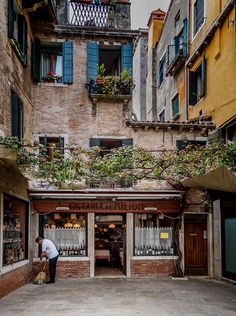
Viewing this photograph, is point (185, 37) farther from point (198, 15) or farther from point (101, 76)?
point (101, 76)

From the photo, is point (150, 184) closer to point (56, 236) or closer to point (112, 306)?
point (56, 236)

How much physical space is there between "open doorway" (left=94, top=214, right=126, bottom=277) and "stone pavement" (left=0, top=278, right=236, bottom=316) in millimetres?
1838

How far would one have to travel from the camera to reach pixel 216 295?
12.1m

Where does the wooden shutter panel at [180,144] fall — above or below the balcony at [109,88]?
below

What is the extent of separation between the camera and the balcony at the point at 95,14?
53.2 ft

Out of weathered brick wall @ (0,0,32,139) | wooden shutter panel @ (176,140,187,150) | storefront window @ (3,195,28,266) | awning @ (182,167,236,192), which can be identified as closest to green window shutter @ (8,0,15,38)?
weathered brick wall @ (0,0,32,139)

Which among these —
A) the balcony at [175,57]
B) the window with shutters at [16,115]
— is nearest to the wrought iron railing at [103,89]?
the window with shutters at [16,115]

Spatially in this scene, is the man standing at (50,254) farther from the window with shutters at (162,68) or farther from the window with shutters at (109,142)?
the window with shutters at (162,68)

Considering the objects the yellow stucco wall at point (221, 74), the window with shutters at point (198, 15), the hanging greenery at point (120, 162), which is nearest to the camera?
the hanging greenery at point (120, 162)

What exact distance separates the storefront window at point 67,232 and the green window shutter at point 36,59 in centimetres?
491

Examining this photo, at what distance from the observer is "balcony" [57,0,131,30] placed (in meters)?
16.2

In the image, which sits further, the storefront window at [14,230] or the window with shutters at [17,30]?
the storefront window at [14,230]

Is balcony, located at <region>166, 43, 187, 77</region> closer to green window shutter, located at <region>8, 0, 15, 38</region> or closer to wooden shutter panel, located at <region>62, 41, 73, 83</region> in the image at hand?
wooden shutter panel, located at <region>62, 41, 73, 83</region>

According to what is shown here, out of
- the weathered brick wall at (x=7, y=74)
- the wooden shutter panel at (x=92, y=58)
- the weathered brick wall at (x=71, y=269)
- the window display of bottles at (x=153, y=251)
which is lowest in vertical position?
the weathered brick wall at (x=71, y=269)
